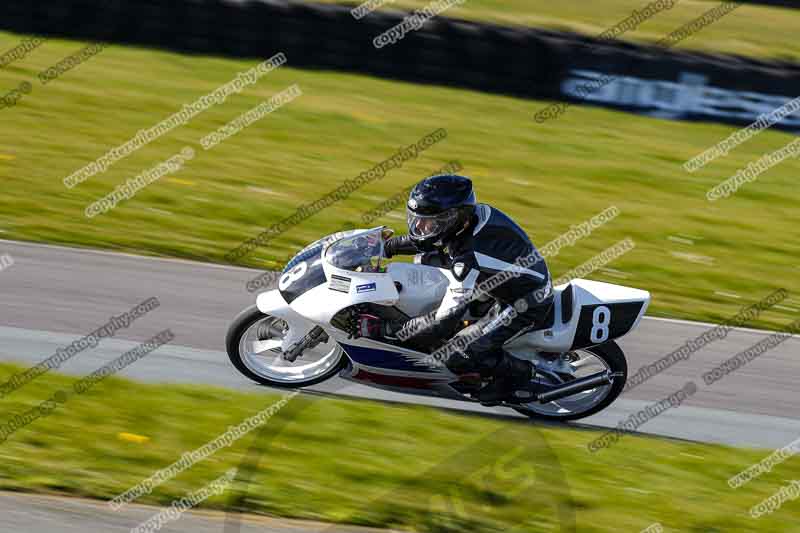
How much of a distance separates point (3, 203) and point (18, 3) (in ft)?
24.8

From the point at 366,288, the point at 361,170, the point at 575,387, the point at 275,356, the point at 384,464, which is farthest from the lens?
the point at 361,170

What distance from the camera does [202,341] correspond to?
918 centimetres

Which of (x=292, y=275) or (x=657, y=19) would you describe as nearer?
(x=292, y=275)

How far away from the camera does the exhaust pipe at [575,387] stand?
26.3ft

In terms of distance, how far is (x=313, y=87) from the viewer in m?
18.0

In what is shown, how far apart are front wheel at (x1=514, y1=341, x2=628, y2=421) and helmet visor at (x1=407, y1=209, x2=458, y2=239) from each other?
1504mm

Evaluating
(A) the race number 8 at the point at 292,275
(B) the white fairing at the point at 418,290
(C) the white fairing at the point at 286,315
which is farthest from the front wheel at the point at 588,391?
(A) the race number 8 at the point at 292,275

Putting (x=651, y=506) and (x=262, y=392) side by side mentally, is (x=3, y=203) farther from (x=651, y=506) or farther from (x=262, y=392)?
(x=651, y=506)

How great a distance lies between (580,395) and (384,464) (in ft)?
6.66

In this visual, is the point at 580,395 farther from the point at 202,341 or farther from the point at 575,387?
the point at 202,341

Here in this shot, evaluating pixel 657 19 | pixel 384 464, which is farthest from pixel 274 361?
pixel 657 19

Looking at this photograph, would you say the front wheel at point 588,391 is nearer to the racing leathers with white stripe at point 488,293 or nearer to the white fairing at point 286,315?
the racing leathers with white stripe at point 488,293

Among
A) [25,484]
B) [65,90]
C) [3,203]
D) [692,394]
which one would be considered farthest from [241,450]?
[65,90]

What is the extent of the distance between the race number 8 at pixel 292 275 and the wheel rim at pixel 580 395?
199cm
